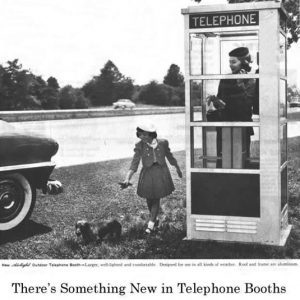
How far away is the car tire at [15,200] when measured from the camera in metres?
5.10

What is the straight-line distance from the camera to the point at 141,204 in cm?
612

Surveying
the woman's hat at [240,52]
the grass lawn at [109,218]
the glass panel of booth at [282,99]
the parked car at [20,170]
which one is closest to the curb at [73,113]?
the parked car at [20,170]

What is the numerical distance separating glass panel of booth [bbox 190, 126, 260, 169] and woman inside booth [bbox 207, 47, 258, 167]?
0.03 m

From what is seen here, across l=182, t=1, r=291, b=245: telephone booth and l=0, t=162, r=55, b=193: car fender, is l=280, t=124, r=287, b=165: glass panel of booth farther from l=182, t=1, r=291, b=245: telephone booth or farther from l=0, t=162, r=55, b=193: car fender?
l=0, t=162, r=55, b=193: car fender

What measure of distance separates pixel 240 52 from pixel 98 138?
Answer: 7.44 metres

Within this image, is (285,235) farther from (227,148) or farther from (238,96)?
(238,96)

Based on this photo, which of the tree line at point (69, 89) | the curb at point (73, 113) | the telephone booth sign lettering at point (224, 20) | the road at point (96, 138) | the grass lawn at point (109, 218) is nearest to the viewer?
the telephone booth sign lettering at point (224, 20)

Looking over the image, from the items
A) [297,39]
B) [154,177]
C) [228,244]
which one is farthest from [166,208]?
[297,39]

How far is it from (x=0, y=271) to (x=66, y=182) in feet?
8.50

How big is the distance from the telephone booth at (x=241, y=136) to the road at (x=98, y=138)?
6.16 feet

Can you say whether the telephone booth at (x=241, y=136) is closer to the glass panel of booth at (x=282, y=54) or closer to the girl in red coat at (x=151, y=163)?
the glass panel of booth at (x=282, y=54)

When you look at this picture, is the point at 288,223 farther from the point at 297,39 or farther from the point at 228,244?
the point at 297,39

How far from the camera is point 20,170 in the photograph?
5176 millimetres

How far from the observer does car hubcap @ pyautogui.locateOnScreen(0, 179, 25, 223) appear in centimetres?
509
